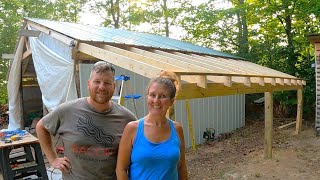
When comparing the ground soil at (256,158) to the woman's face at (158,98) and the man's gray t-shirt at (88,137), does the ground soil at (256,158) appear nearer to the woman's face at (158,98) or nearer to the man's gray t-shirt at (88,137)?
the man's gray t-shirt at (88,137)

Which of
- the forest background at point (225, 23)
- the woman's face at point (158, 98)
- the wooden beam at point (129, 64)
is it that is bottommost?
the woman's face at point (158, 98)

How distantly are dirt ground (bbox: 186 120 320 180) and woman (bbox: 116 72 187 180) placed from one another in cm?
416

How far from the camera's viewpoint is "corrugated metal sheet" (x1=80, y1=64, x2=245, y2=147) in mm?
7153

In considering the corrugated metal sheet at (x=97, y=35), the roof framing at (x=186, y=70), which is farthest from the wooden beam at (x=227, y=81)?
the corrugated metal sheet at (x=97, y=35)

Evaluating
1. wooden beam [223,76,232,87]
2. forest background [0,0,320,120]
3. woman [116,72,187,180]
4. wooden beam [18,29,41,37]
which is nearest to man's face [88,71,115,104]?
woman [116,72,187,180]

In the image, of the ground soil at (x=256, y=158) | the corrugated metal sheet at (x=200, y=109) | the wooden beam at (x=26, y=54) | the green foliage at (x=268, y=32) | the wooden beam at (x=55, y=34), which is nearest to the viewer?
the wooden beam at (x=55, y=34)

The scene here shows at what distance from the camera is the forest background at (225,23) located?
40.8ft

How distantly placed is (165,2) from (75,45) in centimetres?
1501

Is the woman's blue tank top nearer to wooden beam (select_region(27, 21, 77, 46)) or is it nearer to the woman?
the woman

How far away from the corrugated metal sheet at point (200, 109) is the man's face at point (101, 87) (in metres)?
4.27

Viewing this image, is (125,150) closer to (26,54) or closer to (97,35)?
(97,35)

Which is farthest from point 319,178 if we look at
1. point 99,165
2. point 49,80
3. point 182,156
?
point 49,80

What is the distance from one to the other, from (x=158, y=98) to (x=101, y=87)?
443mm

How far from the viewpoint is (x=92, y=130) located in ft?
6.33
